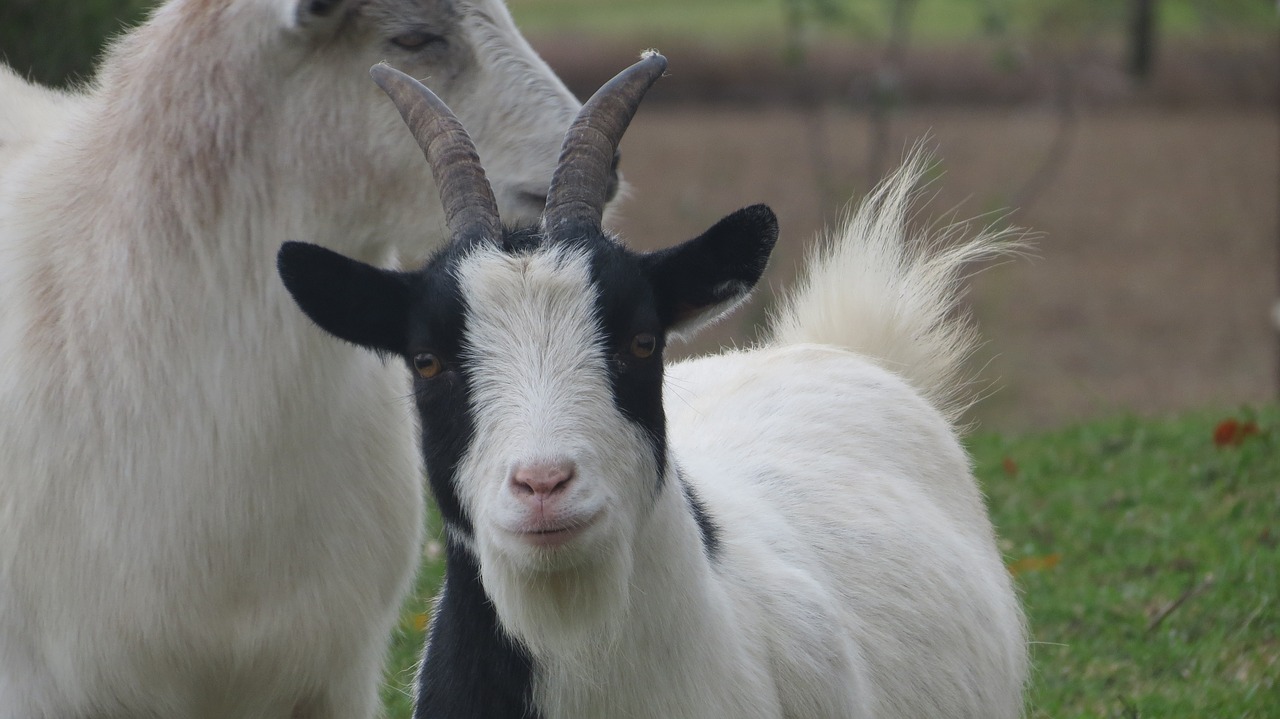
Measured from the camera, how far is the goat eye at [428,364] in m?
3.31

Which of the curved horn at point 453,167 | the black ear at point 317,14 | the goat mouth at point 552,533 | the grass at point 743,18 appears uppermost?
the black ear at point 317,14

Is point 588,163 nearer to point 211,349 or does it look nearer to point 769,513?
point 211,349

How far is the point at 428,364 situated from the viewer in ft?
10.9

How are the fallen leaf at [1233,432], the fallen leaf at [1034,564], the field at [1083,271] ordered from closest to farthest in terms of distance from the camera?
1. the field at [1083,271]
2. the fallen leaf at [1034,564]
3. the fallen leaf at [1233,432]

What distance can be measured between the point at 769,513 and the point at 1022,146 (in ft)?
60.4

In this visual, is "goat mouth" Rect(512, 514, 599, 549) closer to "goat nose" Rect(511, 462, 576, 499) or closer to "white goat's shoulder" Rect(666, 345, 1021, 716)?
"goat nose" Rect(511, 462, 576, 499)

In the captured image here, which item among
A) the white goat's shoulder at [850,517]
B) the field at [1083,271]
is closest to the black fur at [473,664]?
the white goat's shoulder at [850,517]

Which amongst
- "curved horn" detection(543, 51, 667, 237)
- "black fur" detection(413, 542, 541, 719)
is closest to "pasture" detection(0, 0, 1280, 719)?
"curved horn" detection(543, 51, 667, 237)

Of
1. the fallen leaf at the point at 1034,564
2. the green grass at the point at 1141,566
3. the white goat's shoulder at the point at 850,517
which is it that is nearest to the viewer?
the white goat's shoulder at the point at 850,517

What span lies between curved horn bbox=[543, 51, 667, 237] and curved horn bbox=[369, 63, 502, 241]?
0.45ft

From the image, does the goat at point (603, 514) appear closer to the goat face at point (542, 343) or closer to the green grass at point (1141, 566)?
the goat face at point (542, 343)

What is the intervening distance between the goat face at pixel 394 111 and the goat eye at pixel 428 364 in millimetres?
522

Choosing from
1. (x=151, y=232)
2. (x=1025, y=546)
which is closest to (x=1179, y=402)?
(x=1025, y=546)

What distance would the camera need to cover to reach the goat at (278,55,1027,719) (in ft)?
10.3
